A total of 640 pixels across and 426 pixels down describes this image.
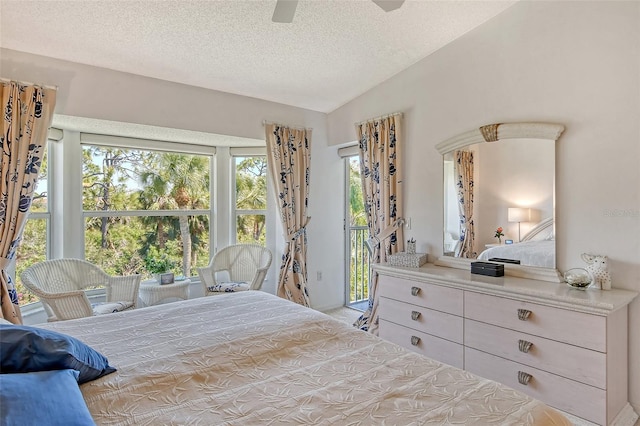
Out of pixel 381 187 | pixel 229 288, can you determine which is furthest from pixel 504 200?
pixel 229 288

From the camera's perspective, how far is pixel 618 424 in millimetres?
2078

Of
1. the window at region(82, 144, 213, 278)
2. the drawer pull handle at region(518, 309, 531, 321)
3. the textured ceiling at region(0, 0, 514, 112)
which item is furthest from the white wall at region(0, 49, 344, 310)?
the drawer pull handle at region(518, 309, 531, 321)

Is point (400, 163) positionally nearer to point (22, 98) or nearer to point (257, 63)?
point (257, 63)

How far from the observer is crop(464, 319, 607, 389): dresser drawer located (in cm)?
200

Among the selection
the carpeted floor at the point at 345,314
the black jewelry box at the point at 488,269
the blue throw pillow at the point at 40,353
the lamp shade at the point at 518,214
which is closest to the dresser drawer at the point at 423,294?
the black jewelry box at the point at 488,269

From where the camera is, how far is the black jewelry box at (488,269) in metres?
2.72

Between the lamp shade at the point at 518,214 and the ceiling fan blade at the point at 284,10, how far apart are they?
2.13 m

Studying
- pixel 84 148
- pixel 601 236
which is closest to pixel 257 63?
pixel 84 148

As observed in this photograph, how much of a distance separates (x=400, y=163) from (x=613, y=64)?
176 centimetres

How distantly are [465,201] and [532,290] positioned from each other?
3.44ft

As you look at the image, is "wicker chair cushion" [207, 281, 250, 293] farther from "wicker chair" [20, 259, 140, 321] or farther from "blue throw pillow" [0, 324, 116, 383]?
"blue throw pillow" [0, 324, 116, 383]

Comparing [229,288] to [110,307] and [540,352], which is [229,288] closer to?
[110,307]

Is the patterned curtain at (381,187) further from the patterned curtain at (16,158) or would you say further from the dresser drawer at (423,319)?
the patterned curtain at (16,158)

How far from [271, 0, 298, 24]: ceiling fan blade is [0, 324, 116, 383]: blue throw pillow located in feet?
5.86
